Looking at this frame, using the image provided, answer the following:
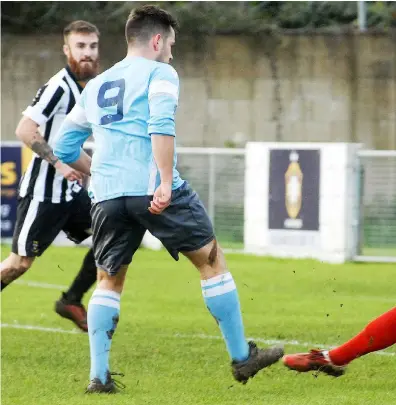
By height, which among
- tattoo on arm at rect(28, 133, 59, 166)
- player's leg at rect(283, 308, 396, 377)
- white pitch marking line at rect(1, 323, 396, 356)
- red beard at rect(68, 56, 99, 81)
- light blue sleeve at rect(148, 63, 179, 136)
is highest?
red beard at rect(68, 56, 99, 81)

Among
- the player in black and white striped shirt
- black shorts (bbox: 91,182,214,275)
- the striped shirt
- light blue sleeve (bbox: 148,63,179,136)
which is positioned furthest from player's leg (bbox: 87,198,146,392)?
the striped shirt

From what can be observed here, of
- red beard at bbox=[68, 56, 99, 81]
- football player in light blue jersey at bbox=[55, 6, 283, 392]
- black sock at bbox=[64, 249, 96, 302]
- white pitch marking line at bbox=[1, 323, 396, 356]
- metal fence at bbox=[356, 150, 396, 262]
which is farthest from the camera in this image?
metal fence at bbox=[356, 150, 396, 262]

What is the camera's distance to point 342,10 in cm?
1881

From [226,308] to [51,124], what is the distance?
2.46 meters

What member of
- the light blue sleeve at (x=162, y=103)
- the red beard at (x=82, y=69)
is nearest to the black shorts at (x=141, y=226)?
the light blue sleeve at (x=162, y=103)

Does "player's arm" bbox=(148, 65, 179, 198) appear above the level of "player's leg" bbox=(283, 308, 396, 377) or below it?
above

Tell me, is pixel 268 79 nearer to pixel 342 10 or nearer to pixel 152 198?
pixel 342 10

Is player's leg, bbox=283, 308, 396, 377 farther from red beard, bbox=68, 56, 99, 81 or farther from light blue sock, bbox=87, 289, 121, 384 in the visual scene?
red beard, bbox=68, 56, 99, 81

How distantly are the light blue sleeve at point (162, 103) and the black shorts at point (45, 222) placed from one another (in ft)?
7.96

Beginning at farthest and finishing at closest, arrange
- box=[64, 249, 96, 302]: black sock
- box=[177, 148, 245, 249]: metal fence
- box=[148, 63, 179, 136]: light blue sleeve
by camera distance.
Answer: box=[177, 148, 245, 249]: metal fence → box=[64, 249, 96, 302]: black sock → box=[148, 63, 179, 136]: light blue sleeve

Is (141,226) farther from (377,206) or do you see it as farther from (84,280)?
(377,206)

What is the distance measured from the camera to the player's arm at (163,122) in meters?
5.67

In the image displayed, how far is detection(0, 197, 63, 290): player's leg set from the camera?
789 cm

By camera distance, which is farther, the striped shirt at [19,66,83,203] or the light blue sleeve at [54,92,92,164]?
the striped shirt at [19,66,83,203]
